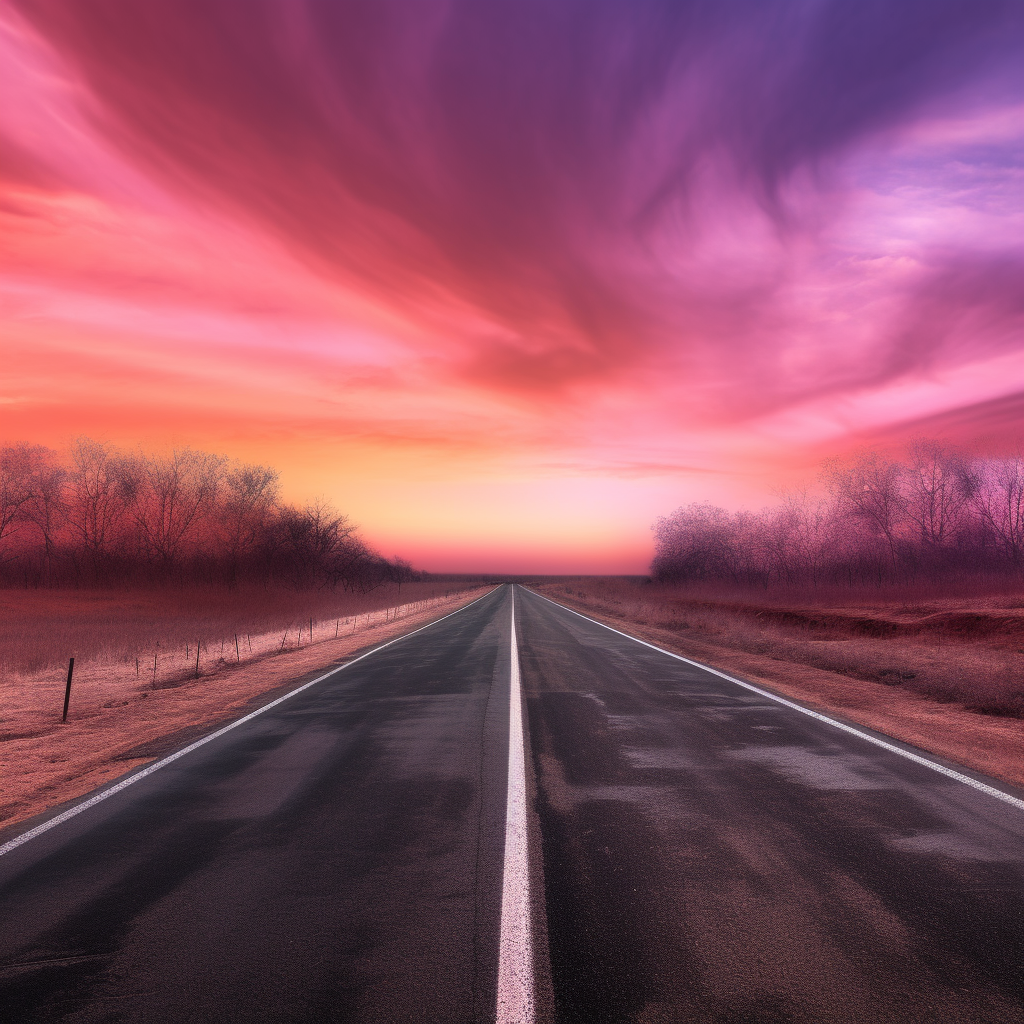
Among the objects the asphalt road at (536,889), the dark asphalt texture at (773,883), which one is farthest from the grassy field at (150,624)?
the dark asphalt texture at (773,883)

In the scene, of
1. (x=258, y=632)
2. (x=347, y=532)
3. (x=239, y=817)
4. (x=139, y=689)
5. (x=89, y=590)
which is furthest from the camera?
(x=347, y=532)

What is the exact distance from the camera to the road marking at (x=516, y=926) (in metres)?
2.73

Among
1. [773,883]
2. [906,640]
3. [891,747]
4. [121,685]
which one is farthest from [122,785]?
[906,640]

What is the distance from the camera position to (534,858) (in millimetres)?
4266

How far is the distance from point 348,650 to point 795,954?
17579mm

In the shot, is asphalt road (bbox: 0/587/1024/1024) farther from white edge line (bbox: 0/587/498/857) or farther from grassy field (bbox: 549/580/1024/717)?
grassy field (bbox: 549/580/1024/717)

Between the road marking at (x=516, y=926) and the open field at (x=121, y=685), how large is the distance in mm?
4397

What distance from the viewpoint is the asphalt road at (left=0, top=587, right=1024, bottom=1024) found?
2.84m

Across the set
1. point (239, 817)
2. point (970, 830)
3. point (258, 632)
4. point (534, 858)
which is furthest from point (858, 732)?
point (258, 632)

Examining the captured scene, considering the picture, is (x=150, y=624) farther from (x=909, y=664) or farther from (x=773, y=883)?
(x=773, y=883)

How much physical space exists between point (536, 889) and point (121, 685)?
13790mm

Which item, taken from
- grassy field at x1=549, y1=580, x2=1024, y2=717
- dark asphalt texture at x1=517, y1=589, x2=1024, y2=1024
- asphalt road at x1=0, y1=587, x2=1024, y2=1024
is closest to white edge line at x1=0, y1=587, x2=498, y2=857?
asphalt road at x1=0, y1=587, x2=1024, y2=1024

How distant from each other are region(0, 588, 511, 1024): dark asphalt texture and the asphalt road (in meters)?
0.02

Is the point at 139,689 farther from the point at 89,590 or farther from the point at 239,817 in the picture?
the point at 89,590
